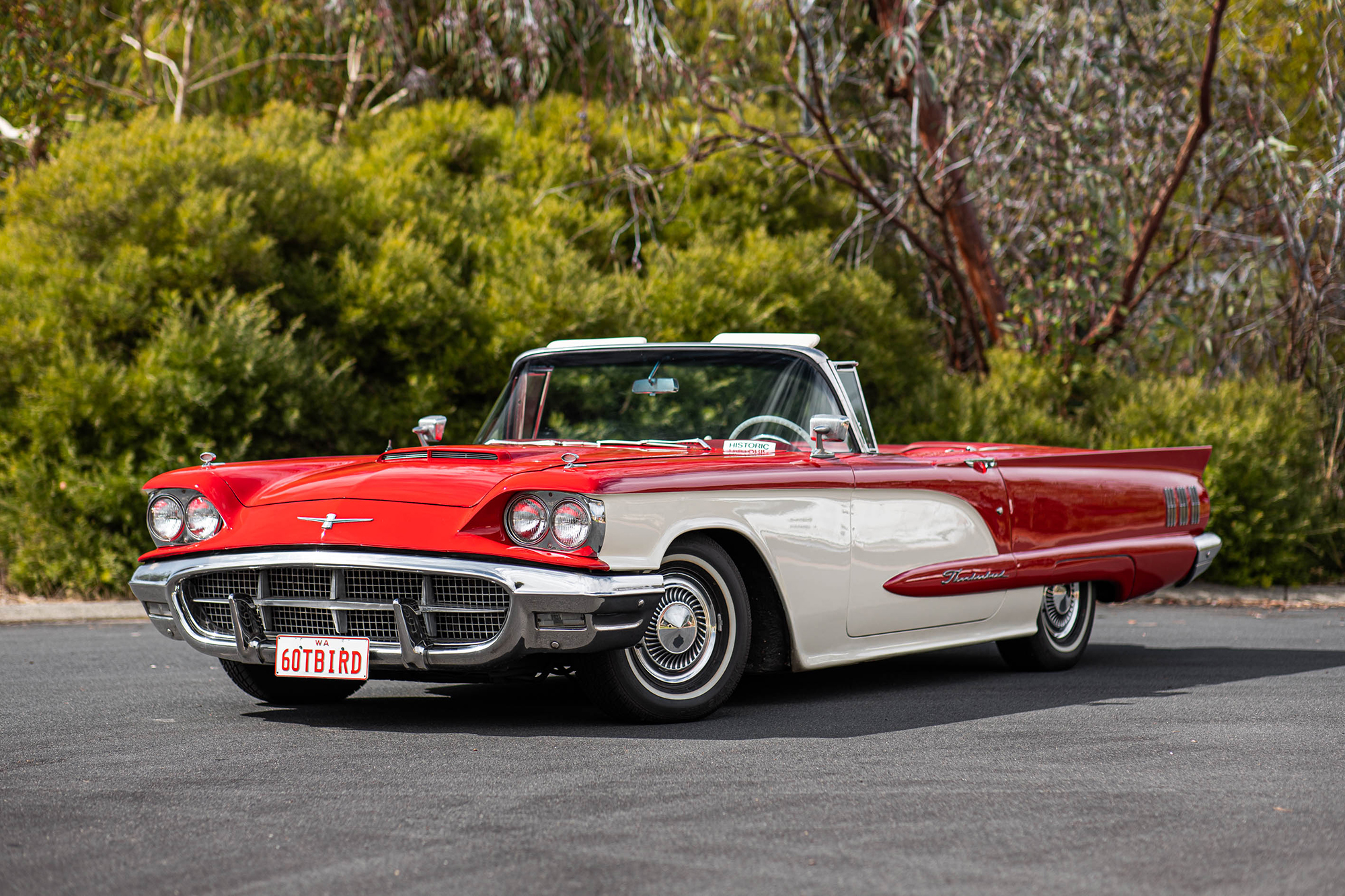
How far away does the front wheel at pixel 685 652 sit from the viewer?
5602 millimetres

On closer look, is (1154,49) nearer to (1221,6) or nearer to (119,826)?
(1221,6)

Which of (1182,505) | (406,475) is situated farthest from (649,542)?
(1182,505)

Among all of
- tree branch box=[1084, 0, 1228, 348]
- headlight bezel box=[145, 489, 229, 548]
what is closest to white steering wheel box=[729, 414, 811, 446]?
headlight bezel box=[145, 489, 229, 548]

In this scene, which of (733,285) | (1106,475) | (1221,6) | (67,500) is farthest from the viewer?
(733,285)

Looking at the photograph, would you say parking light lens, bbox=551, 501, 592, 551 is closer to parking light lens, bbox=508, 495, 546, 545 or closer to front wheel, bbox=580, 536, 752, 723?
parking light lens, bbox=508, 495, 546, 545

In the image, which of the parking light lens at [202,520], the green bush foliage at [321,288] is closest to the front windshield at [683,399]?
the parking light lens at [202,520]

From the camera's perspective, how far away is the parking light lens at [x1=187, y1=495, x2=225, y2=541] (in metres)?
6.02

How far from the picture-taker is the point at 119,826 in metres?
4.20

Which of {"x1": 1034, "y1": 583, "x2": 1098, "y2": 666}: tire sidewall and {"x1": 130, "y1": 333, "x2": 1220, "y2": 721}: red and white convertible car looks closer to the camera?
{"x1": 130, "y1": 333, "x2": 1220, "y2": 721}: red and white convertible car

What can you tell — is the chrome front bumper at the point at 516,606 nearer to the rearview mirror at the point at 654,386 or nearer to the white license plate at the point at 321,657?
the white license plate at the point at 321,657

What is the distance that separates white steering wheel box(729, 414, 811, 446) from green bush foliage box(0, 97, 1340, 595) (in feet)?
17.8

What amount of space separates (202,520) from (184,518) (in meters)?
0.08

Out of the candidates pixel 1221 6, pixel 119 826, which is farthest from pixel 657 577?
pixel 1221 6

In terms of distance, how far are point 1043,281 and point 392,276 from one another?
19.4ft
